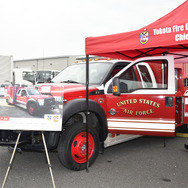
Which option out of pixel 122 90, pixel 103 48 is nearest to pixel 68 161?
pixel 122 90

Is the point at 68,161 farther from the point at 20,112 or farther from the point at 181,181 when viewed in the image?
the point at 181,181

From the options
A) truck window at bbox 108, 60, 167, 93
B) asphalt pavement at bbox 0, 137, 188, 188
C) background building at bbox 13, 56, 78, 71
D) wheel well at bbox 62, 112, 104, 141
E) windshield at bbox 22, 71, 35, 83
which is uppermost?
background building at bbox 13, 56, 78, 71

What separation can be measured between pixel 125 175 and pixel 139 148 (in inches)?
77.0

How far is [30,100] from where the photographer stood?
3.81 metres

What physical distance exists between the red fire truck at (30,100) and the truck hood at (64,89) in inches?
3.7

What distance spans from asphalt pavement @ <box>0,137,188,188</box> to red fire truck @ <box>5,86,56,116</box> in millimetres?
1180

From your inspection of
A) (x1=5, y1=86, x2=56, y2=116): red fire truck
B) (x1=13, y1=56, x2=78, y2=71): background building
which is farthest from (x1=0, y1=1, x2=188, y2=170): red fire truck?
(x1=13, y1=56, x2=78, y2=71): background building

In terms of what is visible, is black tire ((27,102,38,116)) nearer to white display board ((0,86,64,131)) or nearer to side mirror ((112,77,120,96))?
white display board ((0,86,64,131))

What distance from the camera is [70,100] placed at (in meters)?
4.32

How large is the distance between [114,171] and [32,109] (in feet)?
6.13

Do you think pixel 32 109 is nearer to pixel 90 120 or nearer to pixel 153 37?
pixel 90 120

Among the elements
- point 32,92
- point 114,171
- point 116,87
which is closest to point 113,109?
point 116,87

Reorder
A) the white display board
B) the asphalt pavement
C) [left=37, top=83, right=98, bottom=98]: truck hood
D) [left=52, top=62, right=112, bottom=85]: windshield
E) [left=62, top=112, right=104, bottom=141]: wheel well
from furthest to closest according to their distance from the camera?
[left=52, top=62, right=112, bottom=85]: windshield, [left=62, top=112, right=104, bottom=141]: wheel well, the asphalt pavement, [left=37, top=83, right=98, bottom=98]: truck hood, the white display board

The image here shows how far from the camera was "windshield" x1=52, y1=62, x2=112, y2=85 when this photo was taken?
5.12m
